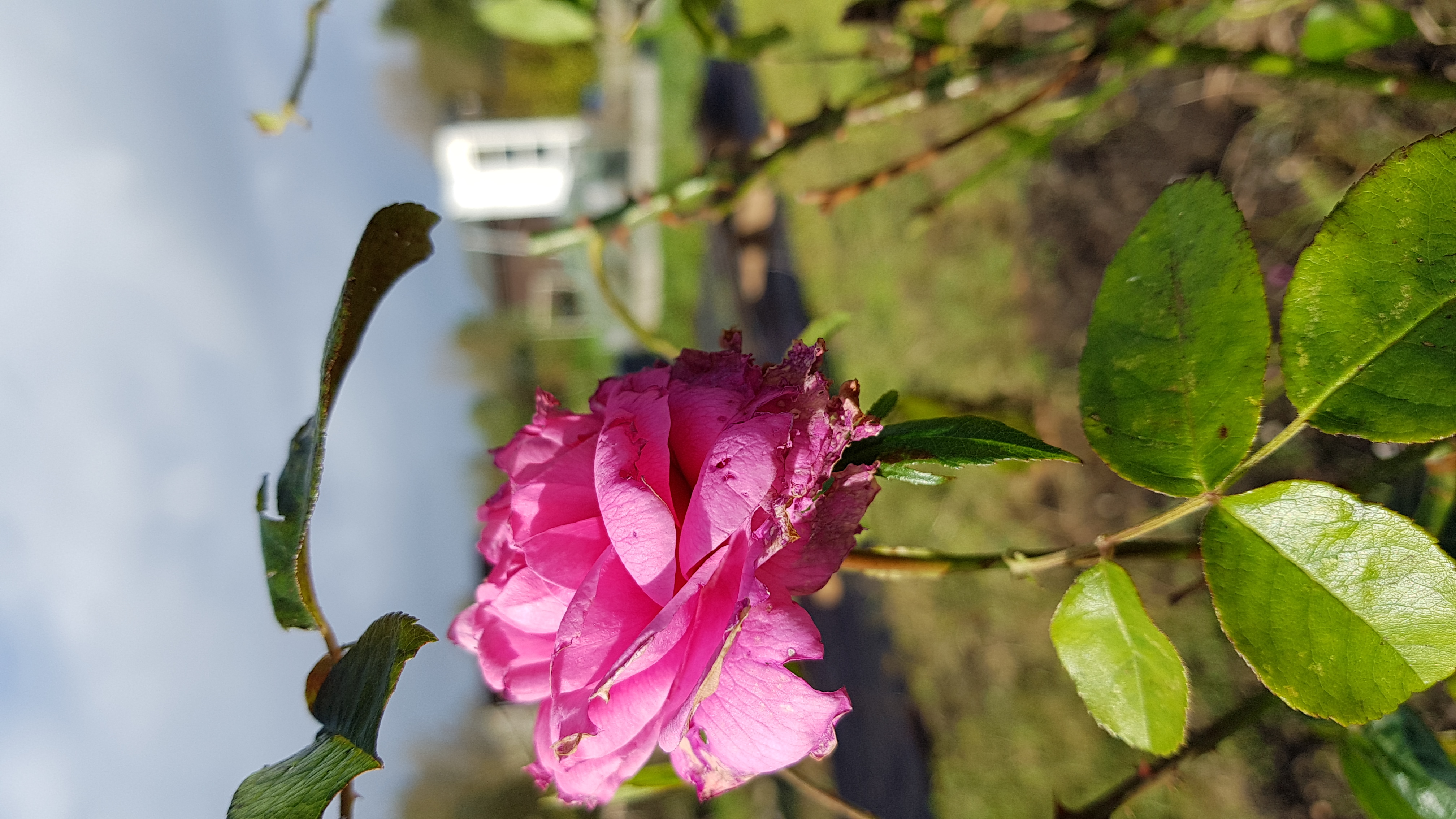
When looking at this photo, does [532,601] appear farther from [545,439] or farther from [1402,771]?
[1402,771]

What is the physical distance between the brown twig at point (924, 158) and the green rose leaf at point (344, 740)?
1.35 feet

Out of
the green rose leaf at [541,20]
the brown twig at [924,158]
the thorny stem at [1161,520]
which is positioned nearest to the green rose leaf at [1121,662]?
the thorny stem at [1161,520]

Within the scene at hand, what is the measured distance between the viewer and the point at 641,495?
212mm

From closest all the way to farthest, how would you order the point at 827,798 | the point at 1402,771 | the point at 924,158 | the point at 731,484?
the point at 731,484 < the point at 1402,771 < the point at 827,798 < the point at 924,158

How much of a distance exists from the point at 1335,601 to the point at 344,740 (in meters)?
0.28

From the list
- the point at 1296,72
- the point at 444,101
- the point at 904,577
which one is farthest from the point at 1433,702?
the point at 444,101

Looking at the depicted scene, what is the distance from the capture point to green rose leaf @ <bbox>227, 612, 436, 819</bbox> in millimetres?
206

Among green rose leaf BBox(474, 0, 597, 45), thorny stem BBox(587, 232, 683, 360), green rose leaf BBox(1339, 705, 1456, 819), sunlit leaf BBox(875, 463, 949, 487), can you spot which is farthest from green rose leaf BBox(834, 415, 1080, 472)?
green rose leaf BBox(474, 0, 597, 45)

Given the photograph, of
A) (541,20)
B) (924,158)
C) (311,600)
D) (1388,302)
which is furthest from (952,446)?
(541,20)

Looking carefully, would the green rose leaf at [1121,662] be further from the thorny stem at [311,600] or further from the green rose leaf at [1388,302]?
the thorny stem at [311,600]

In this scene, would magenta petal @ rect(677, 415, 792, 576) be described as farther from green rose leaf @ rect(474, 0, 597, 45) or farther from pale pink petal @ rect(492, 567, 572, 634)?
green rose leaf @ rect(474, 0, 597, 45)

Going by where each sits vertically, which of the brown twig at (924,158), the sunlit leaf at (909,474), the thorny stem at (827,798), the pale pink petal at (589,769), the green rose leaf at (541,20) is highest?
the green rose leaf at (541,20)

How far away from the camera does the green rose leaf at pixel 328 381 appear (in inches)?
9.6

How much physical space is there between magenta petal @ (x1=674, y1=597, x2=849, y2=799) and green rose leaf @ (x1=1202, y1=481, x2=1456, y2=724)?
0.12 m
